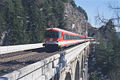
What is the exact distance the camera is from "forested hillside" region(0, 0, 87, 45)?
31.2 metres

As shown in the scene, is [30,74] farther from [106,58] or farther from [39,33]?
[106,58]

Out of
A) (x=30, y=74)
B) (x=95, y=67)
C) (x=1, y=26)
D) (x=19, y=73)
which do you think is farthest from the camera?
(x=95, y=67)

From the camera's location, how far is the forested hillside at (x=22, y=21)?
31.2m

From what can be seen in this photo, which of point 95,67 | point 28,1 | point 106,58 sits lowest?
point 95,67

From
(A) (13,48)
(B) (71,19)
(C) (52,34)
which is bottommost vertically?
(A) (13,48)

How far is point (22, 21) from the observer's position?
117 ft

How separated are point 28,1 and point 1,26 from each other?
1531cm

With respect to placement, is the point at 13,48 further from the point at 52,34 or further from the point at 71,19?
the point at 71,19

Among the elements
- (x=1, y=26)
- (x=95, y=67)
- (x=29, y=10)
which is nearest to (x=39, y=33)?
(x=29, y=10)

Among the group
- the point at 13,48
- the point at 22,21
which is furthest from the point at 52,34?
the point at 22,21

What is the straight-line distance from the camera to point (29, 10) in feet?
135

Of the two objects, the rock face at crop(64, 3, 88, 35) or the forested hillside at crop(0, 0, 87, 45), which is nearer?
the forested hillside at crop(0, 0, 87, 45)

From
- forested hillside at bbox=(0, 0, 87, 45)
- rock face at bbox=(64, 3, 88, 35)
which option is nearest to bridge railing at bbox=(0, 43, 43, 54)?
forested hillside at bbox=(0, 0, 87, 45)

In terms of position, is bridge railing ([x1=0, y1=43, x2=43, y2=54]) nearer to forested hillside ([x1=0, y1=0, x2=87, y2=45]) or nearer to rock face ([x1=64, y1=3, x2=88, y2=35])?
forested hillside ([x1=0, y1=0, x2=87, y2=45])
